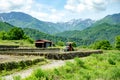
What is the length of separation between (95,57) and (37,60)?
10.3m

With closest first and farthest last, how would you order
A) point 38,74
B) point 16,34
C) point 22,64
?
point 38,74, point 22,64, point 16,34

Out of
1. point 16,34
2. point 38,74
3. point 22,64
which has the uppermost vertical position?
point 16,34

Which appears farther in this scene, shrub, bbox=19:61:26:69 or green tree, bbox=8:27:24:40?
green tree, bbox=8:27:24:40

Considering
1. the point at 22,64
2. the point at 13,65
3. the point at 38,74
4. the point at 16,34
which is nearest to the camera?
the point at 38,74

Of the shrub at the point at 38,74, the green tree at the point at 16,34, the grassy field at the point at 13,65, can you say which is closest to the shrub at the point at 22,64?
the grassy field at the point at 13,65

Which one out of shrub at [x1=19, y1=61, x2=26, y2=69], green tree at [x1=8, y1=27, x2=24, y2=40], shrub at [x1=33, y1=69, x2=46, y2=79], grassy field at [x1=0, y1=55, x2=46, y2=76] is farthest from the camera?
green tree at [x1=8, y1=27, x2=24, y2=40]

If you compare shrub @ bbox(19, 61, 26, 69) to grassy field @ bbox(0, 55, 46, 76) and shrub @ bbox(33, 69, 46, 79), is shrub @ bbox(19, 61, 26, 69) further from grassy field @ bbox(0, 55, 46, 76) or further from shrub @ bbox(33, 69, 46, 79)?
shrub @ bbox(33, 69, 46, 79)

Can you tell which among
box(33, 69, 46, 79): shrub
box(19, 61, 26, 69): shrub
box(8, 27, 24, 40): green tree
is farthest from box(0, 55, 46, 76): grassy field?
box(8, 27, 24, 40): green tree

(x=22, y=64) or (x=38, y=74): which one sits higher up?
(x=22, y=64)

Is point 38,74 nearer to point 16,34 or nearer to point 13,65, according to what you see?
point 13,65

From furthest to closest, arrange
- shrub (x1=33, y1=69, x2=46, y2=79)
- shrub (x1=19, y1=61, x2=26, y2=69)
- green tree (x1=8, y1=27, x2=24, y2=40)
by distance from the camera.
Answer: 1. green tree (x1=8, y1=27, x2=24, y2=40)
2. shrub (x1=19, y1=61, x2=26, y2=69)
3. shrub (x1=33, y1=69, x2=46, y2=79)

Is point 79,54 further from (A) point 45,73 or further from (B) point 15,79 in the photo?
(B) point 15,79

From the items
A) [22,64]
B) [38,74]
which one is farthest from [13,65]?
[38,74]

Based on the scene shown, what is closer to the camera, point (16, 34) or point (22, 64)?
point (22, 64)
